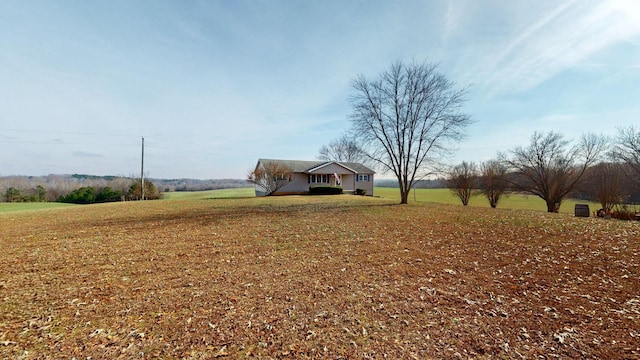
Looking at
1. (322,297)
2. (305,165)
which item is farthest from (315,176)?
(322,297)

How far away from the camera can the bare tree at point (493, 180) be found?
2802 cm

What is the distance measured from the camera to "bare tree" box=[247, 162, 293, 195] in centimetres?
2831

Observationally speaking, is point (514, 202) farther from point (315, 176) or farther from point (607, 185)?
point (315, 176)

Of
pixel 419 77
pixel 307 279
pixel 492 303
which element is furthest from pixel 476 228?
pixel 419 77

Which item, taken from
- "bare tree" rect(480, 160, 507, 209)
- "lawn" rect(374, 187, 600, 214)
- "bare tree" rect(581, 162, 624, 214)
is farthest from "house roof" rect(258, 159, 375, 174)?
"bare tree" rect(581, 162, 624, 214)

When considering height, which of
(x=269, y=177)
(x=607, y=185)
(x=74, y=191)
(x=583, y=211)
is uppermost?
(x=269, y=177)

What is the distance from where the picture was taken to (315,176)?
3228cm

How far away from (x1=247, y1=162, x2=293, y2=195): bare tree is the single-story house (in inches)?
28.9

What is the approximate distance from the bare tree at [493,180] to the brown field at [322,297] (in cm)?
2305

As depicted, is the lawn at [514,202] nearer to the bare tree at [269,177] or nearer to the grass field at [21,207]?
the bare tree at [269,177]

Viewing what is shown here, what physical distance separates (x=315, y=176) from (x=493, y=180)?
21226 millimetres

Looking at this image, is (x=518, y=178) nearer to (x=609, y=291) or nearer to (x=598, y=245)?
(x=598, y=245)

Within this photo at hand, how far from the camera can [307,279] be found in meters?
4.64

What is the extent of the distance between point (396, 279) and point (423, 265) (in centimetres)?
111
